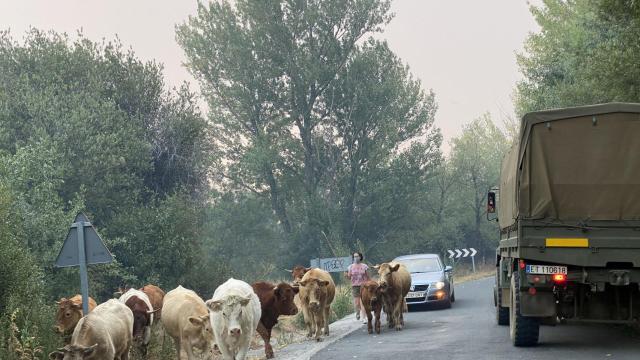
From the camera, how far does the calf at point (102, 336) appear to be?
1320 cm

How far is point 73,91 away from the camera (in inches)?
1581

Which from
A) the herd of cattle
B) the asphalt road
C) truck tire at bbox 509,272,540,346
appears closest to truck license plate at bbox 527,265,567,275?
truck tire at bbox 509,272,540,346

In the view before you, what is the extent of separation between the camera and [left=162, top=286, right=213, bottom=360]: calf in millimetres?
16625

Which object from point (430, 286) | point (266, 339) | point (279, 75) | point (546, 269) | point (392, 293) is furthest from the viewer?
point (279, 75)

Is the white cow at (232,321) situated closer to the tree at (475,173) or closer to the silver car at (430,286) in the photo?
the silver car at (430,286)

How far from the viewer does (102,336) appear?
1388 cm

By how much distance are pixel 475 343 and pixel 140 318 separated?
19.5ft

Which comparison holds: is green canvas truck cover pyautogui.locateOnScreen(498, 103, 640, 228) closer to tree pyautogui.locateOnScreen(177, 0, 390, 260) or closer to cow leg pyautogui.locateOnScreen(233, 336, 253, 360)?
Answer: cow leg pyautogui.locateOnScreen(233, 336, 253, 360)

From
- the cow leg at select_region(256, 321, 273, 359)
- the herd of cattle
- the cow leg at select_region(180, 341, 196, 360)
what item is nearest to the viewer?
the herd of cattle

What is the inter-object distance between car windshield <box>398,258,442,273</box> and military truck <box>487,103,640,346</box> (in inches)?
542

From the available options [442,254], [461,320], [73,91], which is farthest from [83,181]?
→ [442,254]

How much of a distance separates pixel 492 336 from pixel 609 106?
18.2ft

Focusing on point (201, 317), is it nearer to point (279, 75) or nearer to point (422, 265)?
point (422, 265)

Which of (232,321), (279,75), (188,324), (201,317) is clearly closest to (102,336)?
(232,321)
